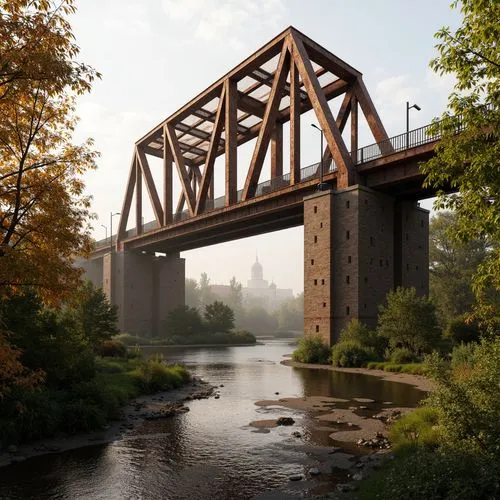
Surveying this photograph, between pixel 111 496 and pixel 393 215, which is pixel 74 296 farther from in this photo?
pixel 393 215

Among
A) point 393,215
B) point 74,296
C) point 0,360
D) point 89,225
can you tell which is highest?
point 393,215

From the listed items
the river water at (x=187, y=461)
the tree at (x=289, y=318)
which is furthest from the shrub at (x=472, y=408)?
the tree at (x=289, y=318)

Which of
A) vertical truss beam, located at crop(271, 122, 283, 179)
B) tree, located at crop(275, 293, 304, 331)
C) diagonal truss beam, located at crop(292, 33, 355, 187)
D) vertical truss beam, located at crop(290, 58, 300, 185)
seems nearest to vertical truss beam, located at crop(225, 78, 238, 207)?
vertical truss beam, located at crop(271, 122, 283, 179)

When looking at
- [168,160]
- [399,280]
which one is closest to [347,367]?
[399,280]

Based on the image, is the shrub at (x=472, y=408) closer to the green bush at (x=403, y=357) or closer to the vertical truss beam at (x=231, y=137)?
the green bush at (x=403, y=357)

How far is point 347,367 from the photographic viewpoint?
33.8 m

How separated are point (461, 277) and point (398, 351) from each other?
30.3 metres

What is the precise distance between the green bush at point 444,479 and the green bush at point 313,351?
28134 millimetres

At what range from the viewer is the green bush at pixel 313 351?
37.1 meters

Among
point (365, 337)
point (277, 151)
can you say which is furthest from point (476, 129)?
point (277, 151)

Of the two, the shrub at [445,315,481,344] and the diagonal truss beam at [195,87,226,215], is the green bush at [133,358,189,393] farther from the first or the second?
the diagonal truss beam at [195,87,226,215]

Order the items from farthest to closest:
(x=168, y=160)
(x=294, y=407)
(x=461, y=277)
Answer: (x=168, y=160)
(x=461, y=277)
(x=294, y=407)

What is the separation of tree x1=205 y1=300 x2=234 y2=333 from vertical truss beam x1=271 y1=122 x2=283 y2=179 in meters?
29.2

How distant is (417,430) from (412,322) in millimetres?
20600
